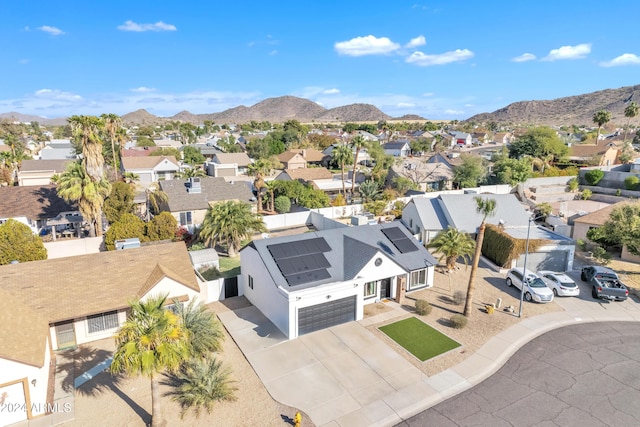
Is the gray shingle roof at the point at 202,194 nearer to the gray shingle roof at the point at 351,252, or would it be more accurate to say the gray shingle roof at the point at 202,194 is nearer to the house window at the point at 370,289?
the gray shingle roof at the point at 351,252

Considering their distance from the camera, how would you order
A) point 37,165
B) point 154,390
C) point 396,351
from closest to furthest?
point 154,390, point 396,351, point 37,165

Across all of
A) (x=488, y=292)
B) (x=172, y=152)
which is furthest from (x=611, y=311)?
(x=172, y=152)

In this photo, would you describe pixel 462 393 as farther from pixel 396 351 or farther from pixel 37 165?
pixel 37 165

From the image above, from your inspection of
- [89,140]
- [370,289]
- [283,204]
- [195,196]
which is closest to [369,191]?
[283,204]

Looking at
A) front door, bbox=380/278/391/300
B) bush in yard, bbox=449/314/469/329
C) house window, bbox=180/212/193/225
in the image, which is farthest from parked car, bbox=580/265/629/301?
house window, bbox=180/212/193/225

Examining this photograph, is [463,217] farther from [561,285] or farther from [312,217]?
[312,217]

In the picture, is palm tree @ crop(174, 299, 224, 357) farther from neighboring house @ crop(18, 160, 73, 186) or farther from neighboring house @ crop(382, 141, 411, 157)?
neighboring house @ crop(382, 141, 411, 157)

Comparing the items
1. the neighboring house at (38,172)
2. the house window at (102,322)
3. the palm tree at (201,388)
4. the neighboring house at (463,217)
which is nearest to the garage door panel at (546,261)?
the neighboring house at (463,217)
